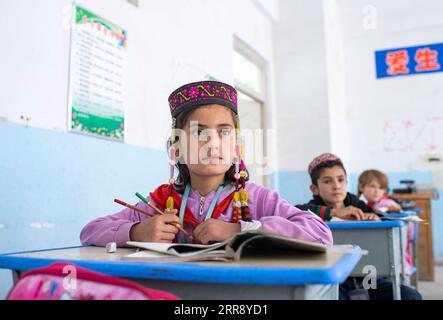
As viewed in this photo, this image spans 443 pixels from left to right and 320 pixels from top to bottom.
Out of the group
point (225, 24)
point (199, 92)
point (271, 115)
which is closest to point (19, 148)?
point (199, 92)

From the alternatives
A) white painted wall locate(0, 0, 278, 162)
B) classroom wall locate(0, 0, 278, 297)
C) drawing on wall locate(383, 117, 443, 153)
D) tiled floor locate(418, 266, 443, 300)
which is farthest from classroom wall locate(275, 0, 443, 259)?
classroom wall locate(0, 0, 278, 297)

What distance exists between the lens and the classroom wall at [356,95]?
15.6 feet

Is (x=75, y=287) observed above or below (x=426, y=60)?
below

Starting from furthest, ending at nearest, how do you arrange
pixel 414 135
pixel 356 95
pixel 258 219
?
pixel 356 95 → pixel 414 135 → pixel 258 219

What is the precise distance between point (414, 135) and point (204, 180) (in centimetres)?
468

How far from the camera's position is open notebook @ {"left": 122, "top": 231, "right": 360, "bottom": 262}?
0.67 meters

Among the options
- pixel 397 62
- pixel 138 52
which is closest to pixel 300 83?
pixel 397 62

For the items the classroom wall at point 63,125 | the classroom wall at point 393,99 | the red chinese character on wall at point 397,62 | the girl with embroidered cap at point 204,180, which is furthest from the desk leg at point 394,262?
the red chinese character on wall at point 397,62

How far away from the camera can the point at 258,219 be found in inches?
44.6

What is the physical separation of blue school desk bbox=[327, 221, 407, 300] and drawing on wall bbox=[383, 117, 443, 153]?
12.6 ft

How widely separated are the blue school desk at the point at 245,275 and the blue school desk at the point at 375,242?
1.06 m

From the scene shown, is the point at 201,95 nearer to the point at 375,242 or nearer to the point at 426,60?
the point at 375,242

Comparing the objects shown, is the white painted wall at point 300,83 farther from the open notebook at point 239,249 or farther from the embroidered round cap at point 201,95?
the open notebook at point 239,249

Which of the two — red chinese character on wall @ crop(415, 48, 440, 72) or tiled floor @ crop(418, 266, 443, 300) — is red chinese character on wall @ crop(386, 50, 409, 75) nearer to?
red chinese character on wall @ crop(415, 48, 440, 72)
